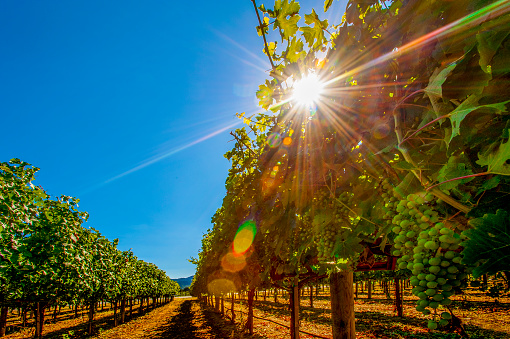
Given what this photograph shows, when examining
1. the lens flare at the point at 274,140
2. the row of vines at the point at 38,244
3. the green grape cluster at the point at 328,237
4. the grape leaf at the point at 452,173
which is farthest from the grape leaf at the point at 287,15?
the row of vines at the point at 38,244

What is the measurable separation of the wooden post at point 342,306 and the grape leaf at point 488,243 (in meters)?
2.81

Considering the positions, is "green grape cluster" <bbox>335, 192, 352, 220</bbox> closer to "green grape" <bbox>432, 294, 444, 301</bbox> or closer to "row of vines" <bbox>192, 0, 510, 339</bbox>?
"row of vines" <bbox>192, 0, 510, 339</bbox>

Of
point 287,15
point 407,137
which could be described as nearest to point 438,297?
point 407,137

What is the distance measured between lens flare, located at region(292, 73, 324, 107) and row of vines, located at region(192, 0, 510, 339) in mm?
34

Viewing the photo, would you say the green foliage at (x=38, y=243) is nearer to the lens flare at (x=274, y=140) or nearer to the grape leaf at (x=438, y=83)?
the lens flare at (x=274, y=140)

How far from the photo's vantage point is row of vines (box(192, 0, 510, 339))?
804 mm

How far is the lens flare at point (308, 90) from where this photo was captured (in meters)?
1.81

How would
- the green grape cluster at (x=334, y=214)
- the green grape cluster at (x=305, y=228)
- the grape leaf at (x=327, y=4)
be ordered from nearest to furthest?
1. the grape leaf at (x=327, y=4)
2. the green grape cluster at (x=334, y=214)
3. the green grape cluster at (x=305, y=228)

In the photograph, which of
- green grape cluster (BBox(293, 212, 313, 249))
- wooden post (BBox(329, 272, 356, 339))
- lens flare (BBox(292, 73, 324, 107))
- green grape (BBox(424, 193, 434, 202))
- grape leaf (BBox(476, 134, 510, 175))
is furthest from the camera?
wooden post (BBox(329, 272, 356, 339))

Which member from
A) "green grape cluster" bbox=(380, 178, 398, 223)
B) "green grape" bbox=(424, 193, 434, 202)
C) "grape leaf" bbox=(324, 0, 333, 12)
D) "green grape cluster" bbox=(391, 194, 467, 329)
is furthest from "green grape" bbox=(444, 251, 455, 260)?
"grape leaf" bbox=(324, 0, 333, 12)

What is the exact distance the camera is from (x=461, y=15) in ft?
3.14

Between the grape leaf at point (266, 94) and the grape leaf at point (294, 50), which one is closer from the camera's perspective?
the grape leaf at point (294, 50)

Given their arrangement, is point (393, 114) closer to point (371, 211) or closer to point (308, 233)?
point (371, 211)

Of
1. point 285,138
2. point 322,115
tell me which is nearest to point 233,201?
point 285,138
